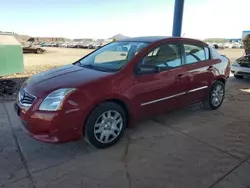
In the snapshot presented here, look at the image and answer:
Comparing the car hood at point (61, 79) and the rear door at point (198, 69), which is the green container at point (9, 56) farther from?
the rear door at point (198, 69)

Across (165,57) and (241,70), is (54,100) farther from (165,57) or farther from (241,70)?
(241,70)

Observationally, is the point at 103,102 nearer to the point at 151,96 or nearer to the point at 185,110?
the point at 151,96

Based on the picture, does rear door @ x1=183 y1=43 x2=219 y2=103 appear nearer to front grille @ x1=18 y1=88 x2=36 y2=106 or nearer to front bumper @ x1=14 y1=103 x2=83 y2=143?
front bumper @ x1=14 y1=103 x2=83 y2=143

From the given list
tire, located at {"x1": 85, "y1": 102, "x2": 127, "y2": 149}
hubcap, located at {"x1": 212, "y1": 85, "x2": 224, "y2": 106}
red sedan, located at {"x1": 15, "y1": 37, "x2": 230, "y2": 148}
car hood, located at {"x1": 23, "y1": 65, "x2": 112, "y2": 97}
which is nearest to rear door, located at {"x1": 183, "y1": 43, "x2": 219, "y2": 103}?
red sedan, located at {"x1": 15, "y1": 37, "x2": 230, "y2": 148}

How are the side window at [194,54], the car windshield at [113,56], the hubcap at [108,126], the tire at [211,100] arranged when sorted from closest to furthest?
the hubcap at [108,126] → the car windshield at [113,56] → the side window at [194,54] → the tire at [211,100]

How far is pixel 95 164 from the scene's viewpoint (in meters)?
2.98

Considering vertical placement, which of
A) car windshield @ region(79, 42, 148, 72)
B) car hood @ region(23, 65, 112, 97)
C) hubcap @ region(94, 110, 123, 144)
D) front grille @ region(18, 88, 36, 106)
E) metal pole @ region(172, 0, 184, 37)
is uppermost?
metal pole @ region(172, 0, 184, 37)

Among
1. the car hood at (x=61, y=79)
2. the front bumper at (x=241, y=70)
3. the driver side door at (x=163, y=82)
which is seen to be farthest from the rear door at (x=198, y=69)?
the front bumper at (x=241, y=70)

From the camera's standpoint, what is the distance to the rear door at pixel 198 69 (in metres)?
4.30

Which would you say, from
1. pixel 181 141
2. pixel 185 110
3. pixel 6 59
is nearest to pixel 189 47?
pixel 185 110

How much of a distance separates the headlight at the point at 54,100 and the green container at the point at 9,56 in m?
6.14

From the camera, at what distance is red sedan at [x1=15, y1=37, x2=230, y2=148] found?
2.98m

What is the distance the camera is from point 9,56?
27.1ft

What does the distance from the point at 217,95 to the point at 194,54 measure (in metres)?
1.19
